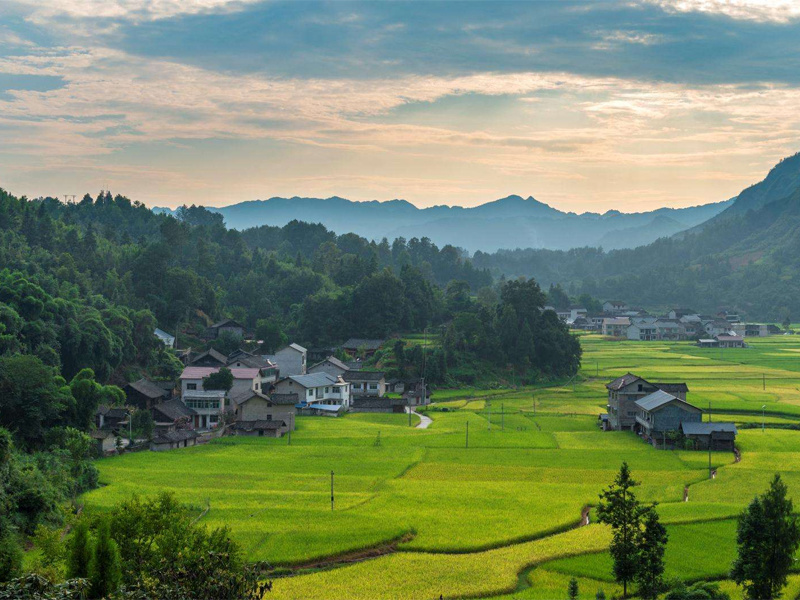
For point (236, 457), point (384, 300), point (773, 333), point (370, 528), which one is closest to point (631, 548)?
point (370, 528)

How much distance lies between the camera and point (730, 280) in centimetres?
16038

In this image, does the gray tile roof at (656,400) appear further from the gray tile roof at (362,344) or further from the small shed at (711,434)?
the gray tile roof at (362,344)

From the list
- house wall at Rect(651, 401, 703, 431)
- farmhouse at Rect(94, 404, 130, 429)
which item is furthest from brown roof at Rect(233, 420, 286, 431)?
house wall at Rect(651, 401, 703, 431)

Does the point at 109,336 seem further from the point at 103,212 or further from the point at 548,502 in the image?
the point at 103,212

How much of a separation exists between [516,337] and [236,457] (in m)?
42.0

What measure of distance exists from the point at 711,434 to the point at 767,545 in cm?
2303

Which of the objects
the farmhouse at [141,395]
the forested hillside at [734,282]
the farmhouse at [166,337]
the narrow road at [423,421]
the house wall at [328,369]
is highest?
the forested hillside at [734,282]

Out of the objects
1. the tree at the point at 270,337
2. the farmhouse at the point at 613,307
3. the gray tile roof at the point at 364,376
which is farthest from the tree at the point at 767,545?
the farmhouse at the point at 613,307

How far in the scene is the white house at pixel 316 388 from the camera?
192 ft

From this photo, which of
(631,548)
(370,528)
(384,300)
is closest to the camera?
(631,548)

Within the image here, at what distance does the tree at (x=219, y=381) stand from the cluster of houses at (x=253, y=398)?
0.28 meters

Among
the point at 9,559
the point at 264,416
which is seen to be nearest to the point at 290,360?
the point at 264,416

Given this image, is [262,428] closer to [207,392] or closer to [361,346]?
[207,392]

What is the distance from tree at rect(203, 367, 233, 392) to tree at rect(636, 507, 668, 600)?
3613 cm
